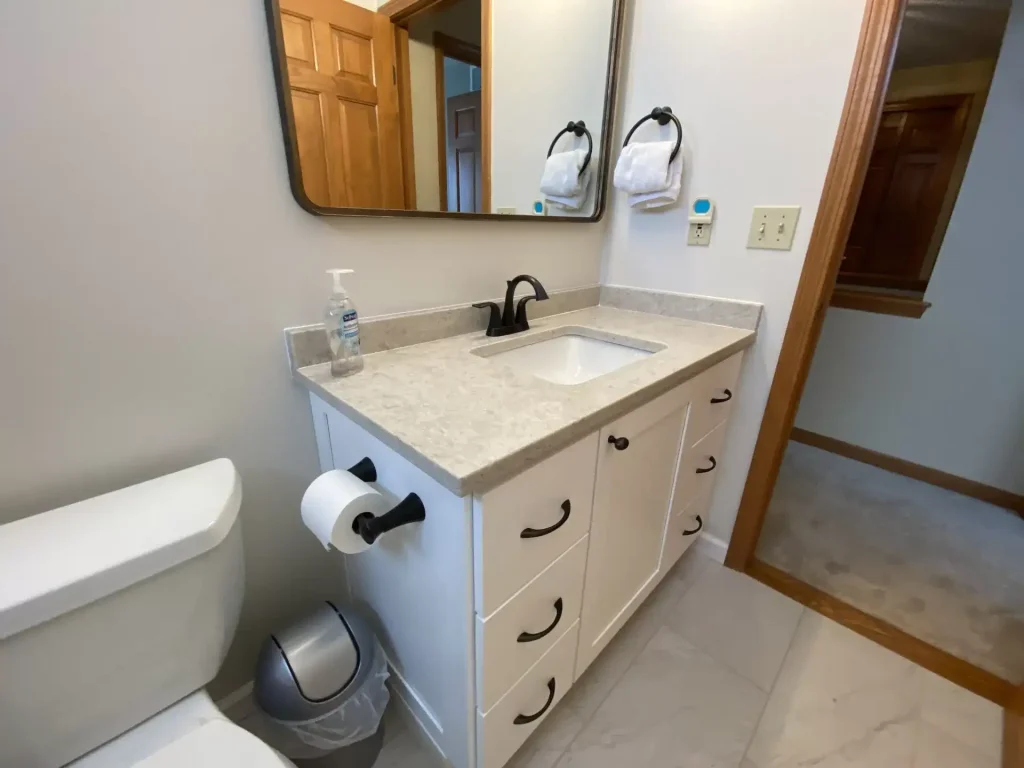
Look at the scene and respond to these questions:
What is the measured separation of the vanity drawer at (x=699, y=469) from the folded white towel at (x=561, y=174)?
0.86 metres

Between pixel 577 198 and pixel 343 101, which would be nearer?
pixel 343 101

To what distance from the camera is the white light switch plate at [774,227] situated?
1176 mm

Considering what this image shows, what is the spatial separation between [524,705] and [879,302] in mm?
2314

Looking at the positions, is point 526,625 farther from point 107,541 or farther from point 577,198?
point 577,198

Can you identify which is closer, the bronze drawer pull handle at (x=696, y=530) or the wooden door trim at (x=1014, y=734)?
the wooden door trim at (x=1014, y=734)

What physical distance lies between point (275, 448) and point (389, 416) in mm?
398

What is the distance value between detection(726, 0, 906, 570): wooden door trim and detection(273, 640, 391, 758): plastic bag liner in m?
1.21

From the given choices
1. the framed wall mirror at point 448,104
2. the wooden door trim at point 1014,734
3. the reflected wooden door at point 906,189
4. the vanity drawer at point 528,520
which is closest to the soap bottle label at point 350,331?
the framed wall mirror at point 448,104

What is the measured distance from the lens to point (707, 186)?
4.23 feet

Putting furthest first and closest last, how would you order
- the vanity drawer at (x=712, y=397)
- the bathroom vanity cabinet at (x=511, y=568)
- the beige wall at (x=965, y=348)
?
the beige wall at (x=965, y=348), the vanity drawer at (x=712, y=397), the bathroom vanity cabinet at (x=511, y=568)

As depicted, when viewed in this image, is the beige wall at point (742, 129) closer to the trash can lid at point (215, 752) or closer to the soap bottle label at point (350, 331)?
the soap bottle label at point (350, 331)

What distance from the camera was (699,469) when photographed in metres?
1.33

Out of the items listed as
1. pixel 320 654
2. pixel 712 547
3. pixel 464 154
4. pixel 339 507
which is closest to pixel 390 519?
pixel 339 507

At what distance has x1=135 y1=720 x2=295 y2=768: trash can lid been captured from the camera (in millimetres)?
642
